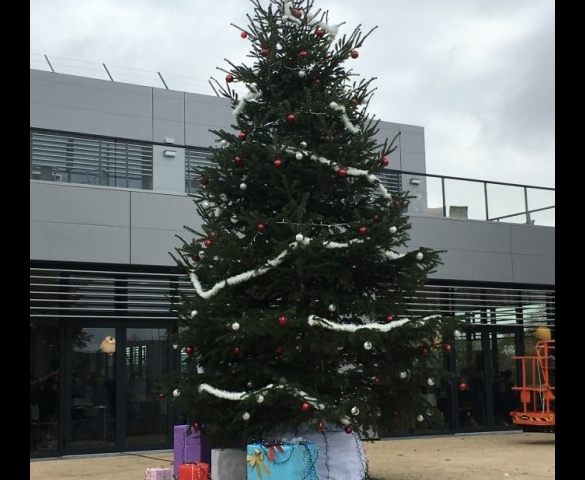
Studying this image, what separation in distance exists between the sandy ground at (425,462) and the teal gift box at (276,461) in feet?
8.02

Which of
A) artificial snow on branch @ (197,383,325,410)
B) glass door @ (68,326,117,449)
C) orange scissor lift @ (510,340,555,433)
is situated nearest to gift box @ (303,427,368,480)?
artificial snow on branch @ (197,383,325,410)

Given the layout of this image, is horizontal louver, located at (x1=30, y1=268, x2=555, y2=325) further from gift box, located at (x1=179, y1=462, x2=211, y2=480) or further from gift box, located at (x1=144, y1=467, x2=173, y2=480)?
gift box, located at (x1=179, y1=462, x2=211, y2=480)

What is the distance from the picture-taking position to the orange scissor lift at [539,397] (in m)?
15.9

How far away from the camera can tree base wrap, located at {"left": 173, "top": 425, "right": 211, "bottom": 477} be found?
10133mm

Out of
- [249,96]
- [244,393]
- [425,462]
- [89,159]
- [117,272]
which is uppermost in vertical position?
[89,159]

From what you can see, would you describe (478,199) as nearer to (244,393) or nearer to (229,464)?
(229,464)

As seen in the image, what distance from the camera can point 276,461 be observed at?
846 cm

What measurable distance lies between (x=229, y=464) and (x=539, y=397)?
9975 mm

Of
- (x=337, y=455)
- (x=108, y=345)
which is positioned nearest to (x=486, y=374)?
(x=108, y=345)

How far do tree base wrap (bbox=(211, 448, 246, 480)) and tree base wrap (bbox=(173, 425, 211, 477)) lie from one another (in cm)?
62

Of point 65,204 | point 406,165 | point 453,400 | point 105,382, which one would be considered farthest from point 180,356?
point 406,165

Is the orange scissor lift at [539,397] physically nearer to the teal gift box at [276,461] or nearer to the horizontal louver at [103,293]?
the horizontal louver at [103,293]
